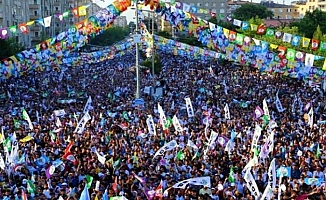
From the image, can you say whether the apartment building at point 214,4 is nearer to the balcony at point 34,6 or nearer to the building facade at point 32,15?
the building facade at point 32,15

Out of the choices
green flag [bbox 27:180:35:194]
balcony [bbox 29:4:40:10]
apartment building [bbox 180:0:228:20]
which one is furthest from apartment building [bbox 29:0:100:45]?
green flag [bbox 27:180:35:194]

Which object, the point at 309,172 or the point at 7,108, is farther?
the point at 7,108

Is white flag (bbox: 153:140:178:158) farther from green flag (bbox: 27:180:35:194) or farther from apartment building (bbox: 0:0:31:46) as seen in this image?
apartment building (bbox: 0:0:31:46)

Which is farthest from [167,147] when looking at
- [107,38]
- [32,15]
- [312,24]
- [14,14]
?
[107,38]

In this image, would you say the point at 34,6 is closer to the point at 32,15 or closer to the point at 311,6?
the point at 32,15

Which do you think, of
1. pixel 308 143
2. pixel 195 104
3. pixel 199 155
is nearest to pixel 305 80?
pixel 195 104

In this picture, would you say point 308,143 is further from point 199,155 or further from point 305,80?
point 305,80

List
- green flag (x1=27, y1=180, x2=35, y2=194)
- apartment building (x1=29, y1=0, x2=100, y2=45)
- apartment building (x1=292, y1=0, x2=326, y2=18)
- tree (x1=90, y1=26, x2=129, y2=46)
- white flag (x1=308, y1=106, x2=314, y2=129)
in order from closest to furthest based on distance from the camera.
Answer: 1. green flag (x1=27, y1=180, x2=35, y2=194)
2. white flag (x1=308, y1=106, x2=314, y2=129)
3. apartment building (x1=29, y1=0, x2=100, y2=45)
4. tree (x1=90, y1=26, x2=129, y2=46)
5. apartment building (x1=292, y1=0, x2=326, y2=18)
